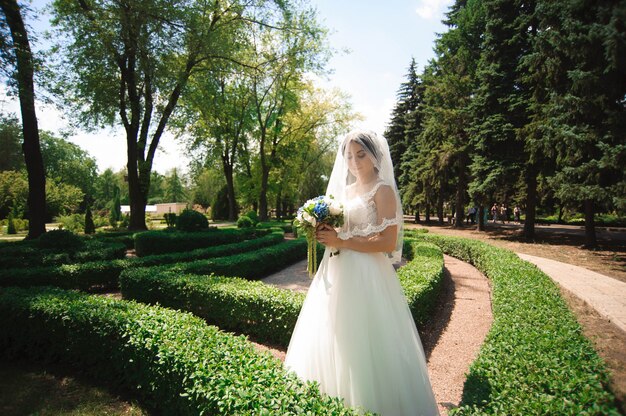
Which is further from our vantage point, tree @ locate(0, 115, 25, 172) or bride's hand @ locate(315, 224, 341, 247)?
tree @ locate(0, 115, 25, 172)

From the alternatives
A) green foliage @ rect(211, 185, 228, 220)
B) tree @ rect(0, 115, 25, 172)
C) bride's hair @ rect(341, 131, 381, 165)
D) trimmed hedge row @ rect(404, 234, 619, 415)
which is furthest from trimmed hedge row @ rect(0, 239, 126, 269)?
tree @ rect(0, 115, 25, 172)

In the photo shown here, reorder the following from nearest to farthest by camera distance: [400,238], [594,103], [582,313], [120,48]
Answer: [400,238], [582,313], [594,103], [120,48]

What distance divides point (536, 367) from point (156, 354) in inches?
A: 145

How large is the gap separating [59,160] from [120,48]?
57527 millimetres

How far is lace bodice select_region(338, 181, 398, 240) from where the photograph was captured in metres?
2.60

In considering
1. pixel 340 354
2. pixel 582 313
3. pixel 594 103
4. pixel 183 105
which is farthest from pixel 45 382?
pixel 183 105

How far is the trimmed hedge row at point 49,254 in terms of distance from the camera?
9.09m

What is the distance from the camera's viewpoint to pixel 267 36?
82.7 feet

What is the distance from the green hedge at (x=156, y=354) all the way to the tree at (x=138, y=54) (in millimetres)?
13014

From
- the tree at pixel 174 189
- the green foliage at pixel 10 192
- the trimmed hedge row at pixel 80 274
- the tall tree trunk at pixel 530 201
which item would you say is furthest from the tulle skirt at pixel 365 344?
the tree at pixel 174 189

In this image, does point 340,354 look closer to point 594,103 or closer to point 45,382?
point 45,382

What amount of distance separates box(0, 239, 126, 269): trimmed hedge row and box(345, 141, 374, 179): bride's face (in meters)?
10.7

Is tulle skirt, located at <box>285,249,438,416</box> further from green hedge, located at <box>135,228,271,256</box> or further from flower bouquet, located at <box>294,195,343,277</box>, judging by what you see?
green hedge, located at <box>135,228,271,256</box>

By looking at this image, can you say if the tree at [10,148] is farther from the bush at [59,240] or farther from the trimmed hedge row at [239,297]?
the trimmed hedge row at [239,297]
